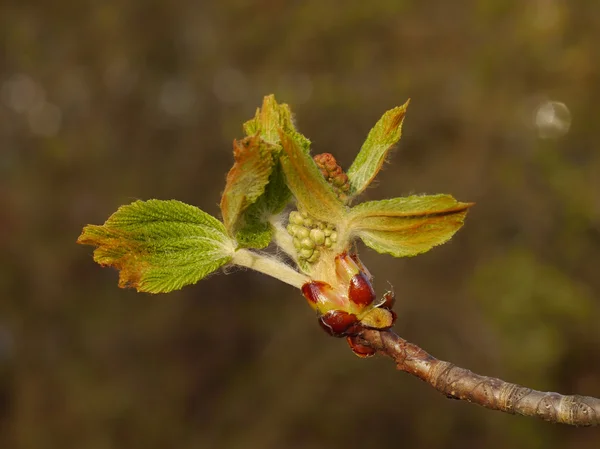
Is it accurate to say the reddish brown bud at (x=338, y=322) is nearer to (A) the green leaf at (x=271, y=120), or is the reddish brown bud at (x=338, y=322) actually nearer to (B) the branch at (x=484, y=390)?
(B) the branch at (x=484, y=390)

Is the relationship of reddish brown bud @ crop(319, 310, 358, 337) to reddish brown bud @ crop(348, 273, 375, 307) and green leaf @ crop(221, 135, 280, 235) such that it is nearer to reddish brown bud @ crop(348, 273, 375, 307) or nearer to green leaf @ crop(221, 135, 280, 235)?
reddish brown bud @ crop(348, 273, 375, 307)

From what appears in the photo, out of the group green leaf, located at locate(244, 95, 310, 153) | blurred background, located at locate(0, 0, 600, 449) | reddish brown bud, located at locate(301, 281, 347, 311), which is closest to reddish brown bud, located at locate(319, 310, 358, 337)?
reddish brown bud, located at locate(301, 281, 347, 311)

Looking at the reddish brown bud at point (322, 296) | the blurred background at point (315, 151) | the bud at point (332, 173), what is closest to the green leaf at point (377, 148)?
the bud at point (332, 173)

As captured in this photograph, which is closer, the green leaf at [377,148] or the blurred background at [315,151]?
the green leaf at [377,148]

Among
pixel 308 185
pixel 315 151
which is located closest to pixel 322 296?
pixel 308 185

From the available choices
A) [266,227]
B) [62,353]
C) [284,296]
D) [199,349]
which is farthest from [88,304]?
[266,227]

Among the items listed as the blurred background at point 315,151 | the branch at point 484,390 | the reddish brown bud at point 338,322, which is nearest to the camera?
the branch at point 484,390
